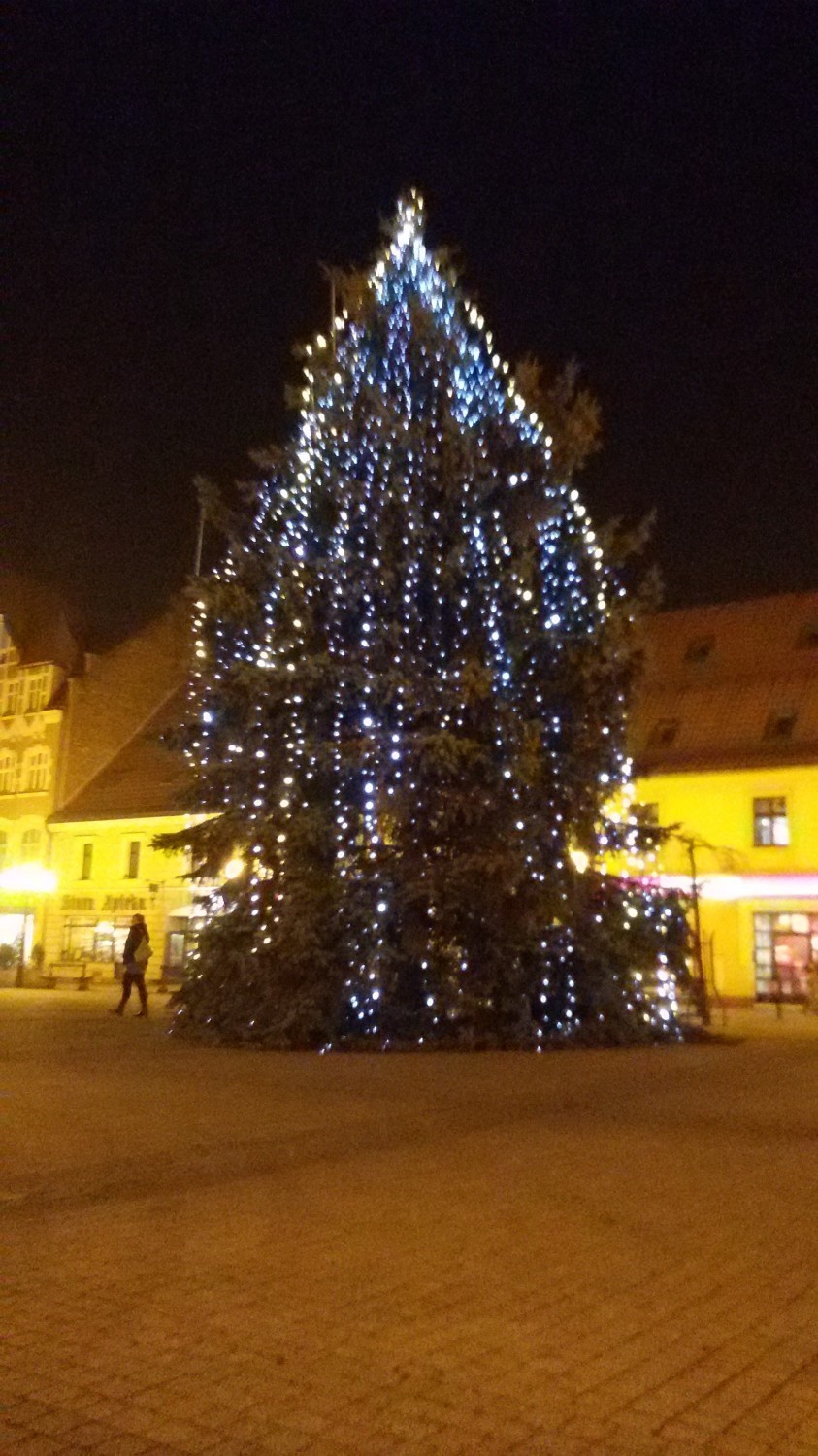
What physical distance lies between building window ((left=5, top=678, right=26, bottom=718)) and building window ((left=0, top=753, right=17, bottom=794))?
1.59 m

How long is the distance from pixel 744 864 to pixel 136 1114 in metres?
27.2

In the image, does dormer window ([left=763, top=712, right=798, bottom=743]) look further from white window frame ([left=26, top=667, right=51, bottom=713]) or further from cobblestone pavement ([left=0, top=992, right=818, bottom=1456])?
A: white window frame ([left=26, top=667, right=51, bottom=713])

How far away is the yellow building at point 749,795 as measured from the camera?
35.7 metres

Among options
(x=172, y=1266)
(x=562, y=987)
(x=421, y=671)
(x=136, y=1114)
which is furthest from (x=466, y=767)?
(x=172, y=1266)

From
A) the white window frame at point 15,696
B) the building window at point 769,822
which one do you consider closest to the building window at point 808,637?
the building window at point 769,822

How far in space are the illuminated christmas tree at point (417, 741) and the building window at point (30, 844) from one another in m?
29.7

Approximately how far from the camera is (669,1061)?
686 inches

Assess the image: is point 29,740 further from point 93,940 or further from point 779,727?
point 779,727

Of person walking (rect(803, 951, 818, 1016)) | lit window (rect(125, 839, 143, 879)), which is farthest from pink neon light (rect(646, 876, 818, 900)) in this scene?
lit window (rect(125, 839, 143, 879))

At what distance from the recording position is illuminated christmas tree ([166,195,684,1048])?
A: 1870 cm

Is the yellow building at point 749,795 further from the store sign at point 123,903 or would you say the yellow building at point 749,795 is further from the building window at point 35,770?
the building window at point 35,770

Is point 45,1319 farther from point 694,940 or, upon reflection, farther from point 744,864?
point 744,864

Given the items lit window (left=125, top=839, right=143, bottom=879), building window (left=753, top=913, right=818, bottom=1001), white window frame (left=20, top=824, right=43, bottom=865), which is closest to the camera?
building window (left=753, top=913, right=818, bottom=1001)

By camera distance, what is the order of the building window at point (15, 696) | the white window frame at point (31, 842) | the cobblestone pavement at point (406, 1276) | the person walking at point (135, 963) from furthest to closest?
the building window at point (15, 696), the white window frame at point (31, 842), the person walking at point (135, 963), the cobblestone pavement at point (406, 1276)
